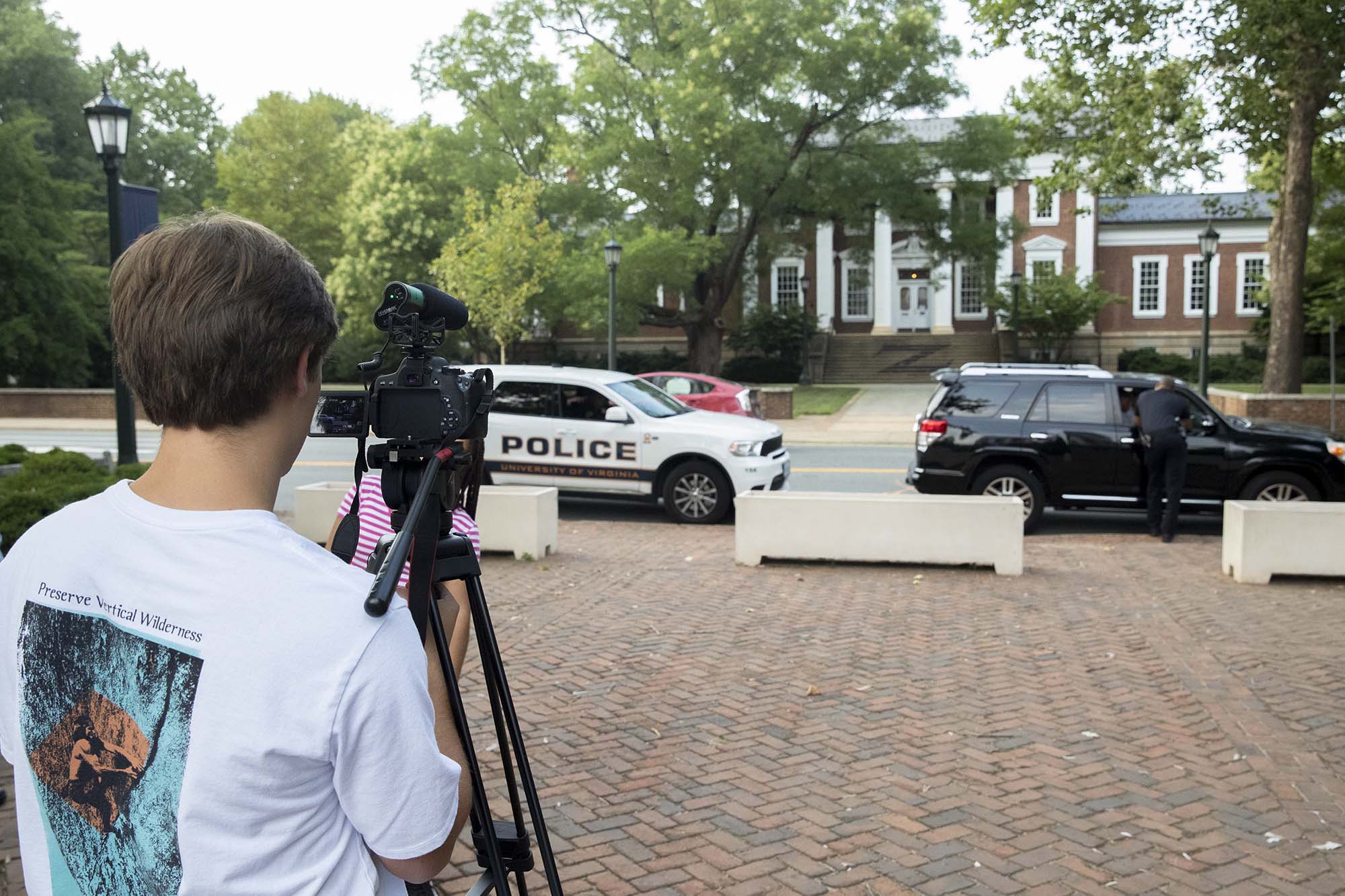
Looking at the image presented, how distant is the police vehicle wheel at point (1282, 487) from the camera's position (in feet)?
39.5

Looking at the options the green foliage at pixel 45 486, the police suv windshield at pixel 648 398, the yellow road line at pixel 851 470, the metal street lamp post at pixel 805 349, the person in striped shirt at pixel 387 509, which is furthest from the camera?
the metal street lamp post at pixel 805 349

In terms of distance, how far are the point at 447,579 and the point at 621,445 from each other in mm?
10915

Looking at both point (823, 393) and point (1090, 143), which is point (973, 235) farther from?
point (1090, 143)

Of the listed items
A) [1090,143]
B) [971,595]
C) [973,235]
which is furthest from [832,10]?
[971,595]

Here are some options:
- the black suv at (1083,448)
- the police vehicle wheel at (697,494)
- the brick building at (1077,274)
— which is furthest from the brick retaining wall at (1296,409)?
the brick building at (1077,274)

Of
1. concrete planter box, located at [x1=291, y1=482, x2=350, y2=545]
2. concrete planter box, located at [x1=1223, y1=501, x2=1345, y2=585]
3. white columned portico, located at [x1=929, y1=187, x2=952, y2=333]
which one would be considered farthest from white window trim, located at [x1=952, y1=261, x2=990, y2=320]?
concrete planter box, located at [x1=291, y1=482, x2=350, y2=545]

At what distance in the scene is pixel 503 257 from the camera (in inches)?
1258

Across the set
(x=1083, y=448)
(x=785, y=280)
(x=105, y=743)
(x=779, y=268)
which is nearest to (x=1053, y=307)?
(x=785, y=280)

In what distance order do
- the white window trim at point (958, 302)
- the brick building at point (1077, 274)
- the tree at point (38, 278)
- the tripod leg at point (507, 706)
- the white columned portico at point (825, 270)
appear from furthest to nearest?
the white window trim at point (958, 302), the white columned portico at point (825, 270), the brick building at point (1077, 274), the tree at point (38, 278), the tripod leg at point (507, 706)

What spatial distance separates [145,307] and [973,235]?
115ft

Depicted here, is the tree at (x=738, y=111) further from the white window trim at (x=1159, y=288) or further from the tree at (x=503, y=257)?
the white window trim at (x=1159, y=288)

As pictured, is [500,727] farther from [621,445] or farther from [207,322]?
[621,445]

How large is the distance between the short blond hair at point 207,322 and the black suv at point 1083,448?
38.5ft

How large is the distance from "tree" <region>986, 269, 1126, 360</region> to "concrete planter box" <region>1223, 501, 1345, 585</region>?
38.2 meters
